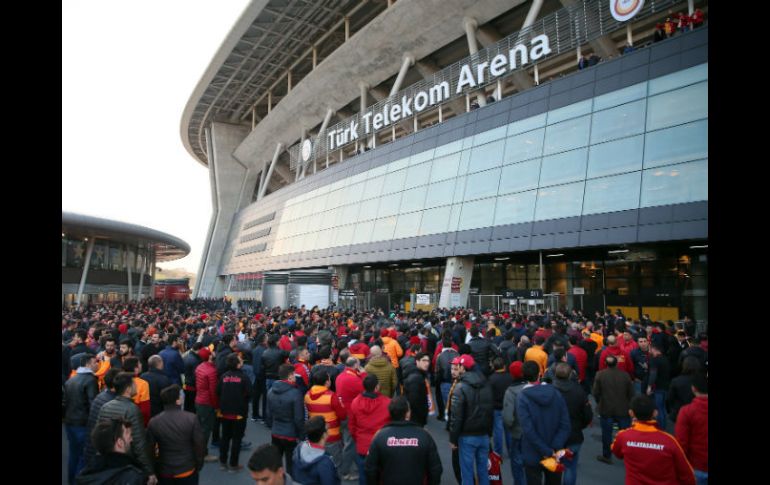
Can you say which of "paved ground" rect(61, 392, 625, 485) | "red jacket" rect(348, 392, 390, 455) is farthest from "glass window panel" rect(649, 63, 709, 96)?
"red jacket" rect(348, 392, 390, 455)

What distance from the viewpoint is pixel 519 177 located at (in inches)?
983

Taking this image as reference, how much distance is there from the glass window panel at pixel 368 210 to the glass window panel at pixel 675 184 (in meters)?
19.1

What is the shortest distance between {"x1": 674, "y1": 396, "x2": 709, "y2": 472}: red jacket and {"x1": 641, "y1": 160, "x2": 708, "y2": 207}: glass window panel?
56.1 feet

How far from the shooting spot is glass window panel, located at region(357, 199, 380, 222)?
34.7 m

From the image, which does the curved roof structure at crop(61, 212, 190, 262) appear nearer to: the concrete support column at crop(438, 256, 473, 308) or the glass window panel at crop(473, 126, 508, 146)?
the concrete support column at crop(438, 256, 473, 308)

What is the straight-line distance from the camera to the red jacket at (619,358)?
8.64 metres

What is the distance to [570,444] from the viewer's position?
573 centimetres

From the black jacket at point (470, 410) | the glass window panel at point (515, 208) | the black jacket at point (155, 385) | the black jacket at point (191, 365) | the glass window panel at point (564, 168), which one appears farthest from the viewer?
the glass window panel at point (515, 208)

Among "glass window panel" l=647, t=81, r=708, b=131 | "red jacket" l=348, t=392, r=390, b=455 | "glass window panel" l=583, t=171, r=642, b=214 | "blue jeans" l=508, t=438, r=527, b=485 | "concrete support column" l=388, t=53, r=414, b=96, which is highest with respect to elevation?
"concrete support column" l=388, t=53, r=414, b=96

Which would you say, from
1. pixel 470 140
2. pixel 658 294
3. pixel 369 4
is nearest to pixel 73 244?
pixel 369 4

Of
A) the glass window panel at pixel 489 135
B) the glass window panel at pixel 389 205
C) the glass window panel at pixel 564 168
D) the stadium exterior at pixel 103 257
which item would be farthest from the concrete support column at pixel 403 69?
the stadium exterior at pixel 103 257

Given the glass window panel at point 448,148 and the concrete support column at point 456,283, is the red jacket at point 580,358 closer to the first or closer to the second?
the concrete support column at point 456,283

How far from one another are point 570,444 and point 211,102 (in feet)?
210
